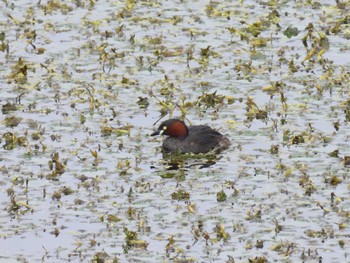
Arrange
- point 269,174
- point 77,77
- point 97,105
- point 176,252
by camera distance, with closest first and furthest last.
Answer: point 176,252 → point 269,174 → point 97,105 → point 77,77

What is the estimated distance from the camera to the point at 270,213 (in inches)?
762

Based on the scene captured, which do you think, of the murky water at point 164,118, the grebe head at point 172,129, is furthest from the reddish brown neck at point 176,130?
the murky water at point 164,118

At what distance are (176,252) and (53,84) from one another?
31.9 ft

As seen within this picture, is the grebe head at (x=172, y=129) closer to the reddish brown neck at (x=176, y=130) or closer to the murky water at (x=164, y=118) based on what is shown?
the reddish brown neck at (x=176, y=130)

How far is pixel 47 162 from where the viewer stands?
861 inches

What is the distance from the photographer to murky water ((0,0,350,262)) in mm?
18422

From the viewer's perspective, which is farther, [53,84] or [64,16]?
[64,16]

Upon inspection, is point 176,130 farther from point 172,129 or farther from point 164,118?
point 164,118

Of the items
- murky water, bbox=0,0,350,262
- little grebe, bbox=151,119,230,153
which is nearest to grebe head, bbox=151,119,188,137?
little grebe, bbox=151,119,230,153

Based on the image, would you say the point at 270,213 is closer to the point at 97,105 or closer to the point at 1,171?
the point at 1,171

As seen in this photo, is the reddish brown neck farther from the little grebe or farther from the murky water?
the murky water

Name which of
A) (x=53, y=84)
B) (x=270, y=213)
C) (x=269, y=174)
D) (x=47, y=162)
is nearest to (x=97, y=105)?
(x=53, y=84)

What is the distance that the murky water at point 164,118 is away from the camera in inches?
725

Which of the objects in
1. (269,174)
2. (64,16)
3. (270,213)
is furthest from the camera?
(64,16)
